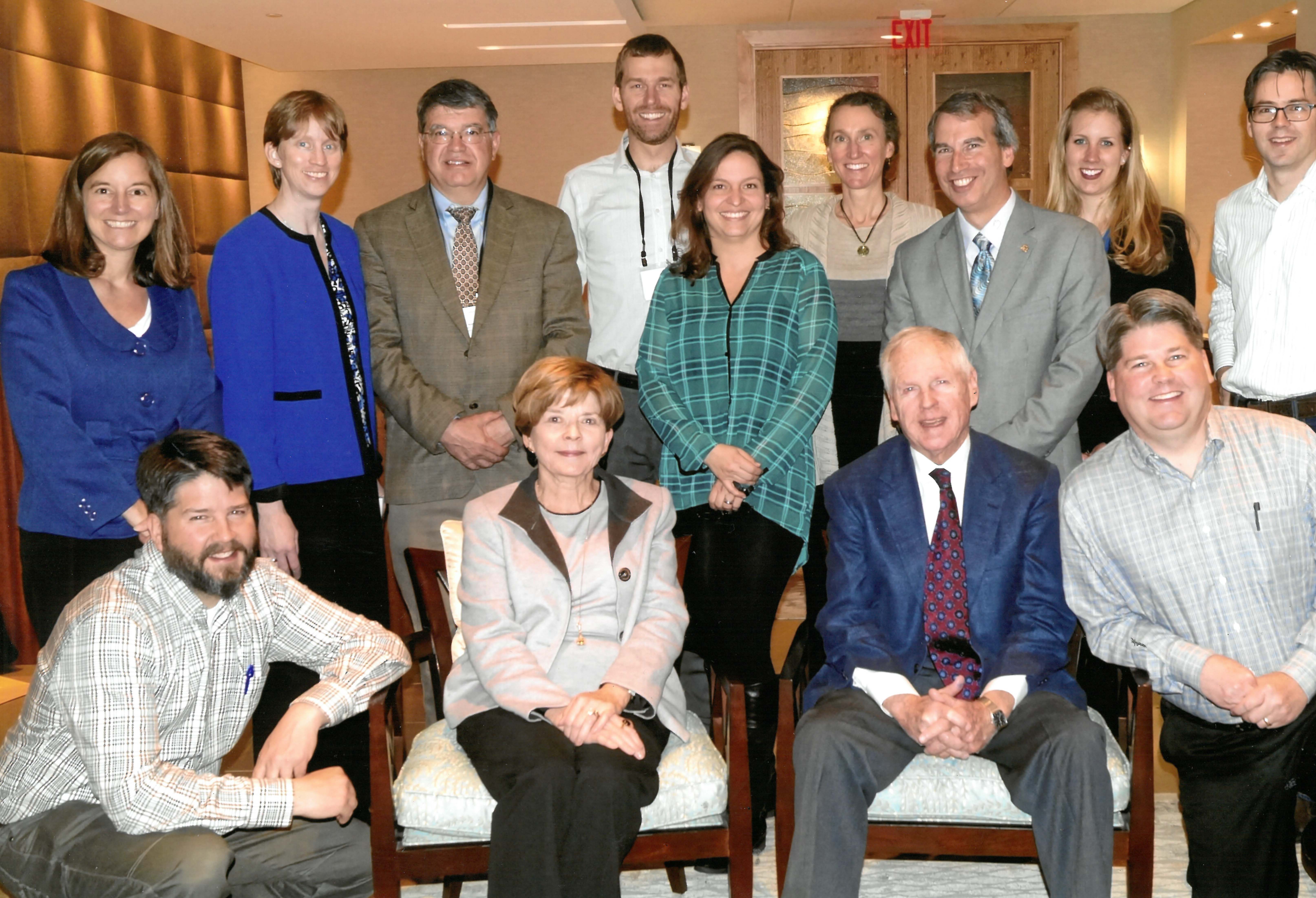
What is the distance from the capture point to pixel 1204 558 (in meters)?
2.51

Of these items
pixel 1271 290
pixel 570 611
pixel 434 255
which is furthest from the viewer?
pixel 434 255

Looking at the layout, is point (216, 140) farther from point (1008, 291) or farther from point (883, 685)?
point (883, 685)

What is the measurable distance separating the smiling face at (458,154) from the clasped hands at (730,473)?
3.56ft

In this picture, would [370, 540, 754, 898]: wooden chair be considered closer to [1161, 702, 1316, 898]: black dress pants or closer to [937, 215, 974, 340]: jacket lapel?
[1161, 702, 1316, 898]: black dress pants

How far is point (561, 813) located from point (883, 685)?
767 mm

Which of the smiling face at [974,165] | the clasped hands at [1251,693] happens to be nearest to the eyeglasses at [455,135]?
the smiling face at [974,165]

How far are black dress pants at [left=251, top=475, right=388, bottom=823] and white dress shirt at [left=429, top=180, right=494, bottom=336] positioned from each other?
0.75 metres

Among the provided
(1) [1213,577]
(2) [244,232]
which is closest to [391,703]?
(2) [244,232]

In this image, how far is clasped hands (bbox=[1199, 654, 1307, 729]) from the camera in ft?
7.86

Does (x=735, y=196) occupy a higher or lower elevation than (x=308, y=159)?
lower

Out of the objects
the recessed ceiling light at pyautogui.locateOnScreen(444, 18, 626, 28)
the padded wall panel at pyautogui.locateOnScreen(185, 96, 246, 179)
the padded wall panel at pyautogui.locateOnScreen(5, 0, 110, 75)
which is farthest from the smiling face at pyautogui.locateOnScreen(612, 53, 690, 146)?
the padded wall panel at pyautogui.locateOnScreen(185, 96, 246, 179)

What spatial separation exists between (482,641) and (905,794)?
38.2 inches

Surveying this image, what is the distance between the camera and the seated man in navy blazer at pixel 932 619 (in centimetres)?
237

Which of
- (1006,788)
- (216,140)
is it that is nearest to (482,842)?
(1006,788)
